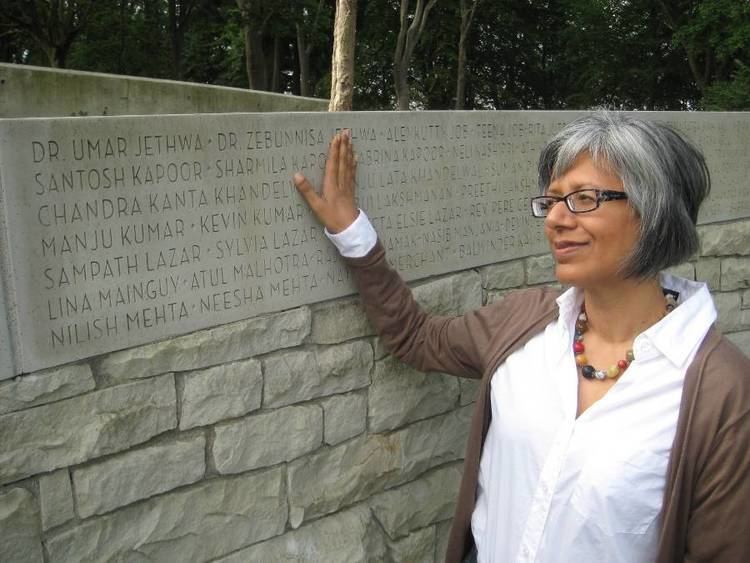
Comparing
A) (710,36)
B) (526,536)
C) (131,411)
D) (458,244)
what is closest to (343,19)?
(458,244)

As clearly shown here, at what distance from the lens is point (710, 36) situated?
14461mm

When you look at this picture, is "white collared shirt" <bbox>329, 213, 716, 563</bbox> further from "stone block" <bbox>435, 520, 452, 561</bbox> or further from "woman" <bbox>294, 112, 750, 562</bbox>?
"stone block" <bbox>435, 520, 452, 561</bbox>

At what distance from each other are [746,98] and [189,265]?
505 inches

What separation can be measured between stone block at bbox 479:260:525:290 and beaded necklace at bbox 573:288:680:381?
1270mm

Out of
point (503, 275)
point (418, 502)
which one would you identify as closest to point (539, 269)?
point (503, 275)

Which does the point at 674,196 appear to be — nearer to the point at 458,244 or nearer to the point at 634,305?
the point at 634,305

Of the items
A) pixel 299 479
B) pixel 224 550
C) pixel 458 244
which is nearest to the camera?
pixel 224 550

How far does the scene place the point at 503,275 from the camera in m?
3.69

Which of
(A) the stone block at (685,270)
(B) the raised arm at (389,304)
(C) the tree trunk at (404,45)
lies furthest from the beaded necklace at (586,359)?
(C) the tree trunk at (404,45)

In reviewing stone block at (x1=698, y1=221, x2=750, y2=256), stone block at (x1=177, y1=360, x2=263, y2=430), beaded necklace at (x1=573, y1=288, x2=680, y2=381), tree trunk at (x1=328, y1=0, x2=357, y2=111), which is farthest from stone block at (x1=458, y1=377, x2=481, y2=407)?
tree trunk at (x1=328, y1=0, x2=357, y2=111)

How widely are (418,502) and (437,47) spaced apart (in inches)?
691

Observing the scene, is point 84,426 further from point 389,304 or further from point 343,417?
point 389,304

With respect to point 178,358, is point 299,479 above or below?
below

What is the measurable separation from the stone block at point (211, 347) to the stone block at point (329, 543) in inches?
27.8
